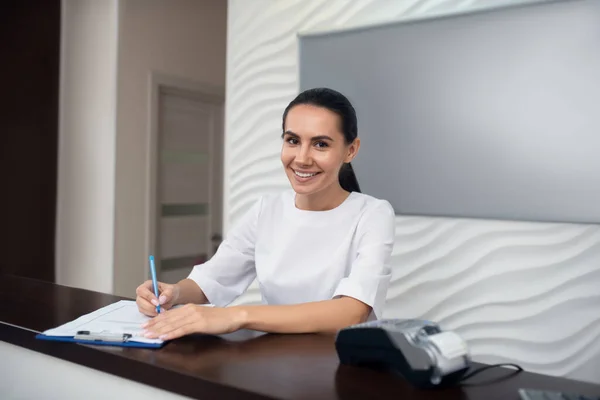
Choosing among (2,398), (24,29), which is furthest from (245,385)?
(24,29)

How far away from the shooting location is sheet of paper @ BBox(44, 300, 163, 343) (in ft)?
3.88

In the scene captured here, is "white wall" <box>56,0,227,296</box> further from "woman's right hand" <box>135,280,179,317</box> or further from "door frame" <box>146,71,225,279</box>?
"woman's right hand" <box>135,280,179,317</box>

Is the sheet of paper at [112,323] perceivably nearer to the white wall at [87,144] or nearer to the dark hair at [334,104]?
the dark hair at [334,104]

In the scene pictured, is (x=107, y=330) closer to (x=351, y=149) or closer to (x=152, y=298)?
(x=152, y=298)

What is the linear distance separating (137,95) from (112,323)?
119 inches

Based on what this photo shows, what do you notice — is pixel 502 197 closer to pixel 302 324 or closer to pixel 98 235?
pixel 302 324

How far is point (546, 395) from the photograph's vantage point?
81 centimetres

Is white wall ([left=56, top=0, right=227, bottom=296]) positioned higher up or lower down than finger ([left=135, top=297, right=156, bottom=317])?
higher up

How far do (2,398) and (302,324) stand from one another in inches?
30.5

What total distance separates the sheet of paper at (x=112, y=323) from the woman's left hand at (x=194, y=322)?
31 millimetres

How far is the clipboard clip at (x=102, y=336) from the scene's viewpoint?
44.5 inches

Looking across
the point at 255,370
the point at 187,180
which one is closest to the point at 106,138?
the point at 187,180

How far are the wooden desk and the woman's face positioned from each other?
48cm

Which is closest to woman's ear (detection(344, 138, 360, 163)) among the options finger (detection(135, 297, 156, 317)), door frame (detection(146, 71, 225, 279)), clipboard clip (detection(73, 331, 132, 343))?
finger (detection(135, 297, 156, 317))
